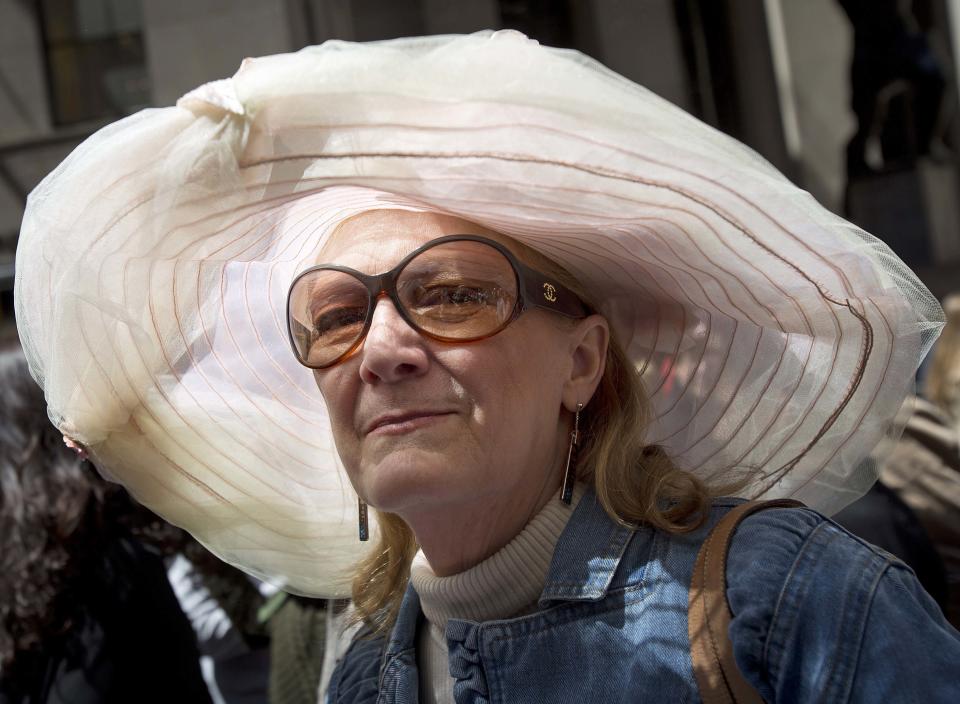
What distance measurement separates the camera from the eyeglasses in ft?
4.70

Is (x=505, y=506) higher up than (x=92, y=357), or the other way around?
(x=92, y=357)

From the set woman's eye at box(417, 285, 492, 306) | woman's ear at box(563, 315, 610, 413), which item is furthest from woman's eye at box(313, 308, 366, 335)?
woman's ear at box(563, 315, 610, 413)

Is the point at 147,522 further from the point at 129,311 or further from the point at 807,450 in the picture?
the point at 807,450

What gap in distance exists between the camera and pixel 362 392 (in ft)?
4.80

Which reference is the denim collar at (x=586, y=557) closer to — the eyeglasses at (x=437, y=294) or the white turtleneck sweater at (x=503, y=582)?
the white turtleneck sweater at (x=503, y=582)

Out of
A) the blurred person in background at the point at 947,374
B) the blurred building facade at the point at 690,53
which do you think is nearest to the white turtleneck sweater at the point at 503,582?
the blurred person in background at the point at 947,374

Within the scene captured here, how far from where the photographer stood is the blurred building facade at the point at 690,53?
555cm

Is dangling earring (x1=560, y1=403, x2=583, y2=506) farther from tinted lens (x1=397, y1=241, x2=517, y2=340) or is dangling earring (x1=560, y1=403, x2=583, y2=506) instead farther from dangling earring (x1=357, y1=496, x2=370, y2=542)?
dangling earring (x1=357, y1=496, x2=370, y2=542)

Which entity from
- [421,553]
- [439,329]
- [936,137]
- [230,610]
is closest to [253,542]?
[421,553]

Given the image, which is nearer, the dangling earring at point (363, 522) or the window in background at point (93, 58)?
the dangling earring at point (363, 522)

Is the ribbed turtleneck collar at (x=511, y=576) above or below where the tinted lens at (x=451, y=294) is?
below

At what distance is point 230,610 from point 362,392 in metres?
1.75

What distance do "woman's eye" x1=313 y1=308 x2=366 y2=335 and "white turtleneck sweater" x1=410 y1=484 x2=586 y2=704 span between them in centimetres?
41

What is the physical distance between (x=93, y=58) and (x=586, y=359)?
19.2 ft
